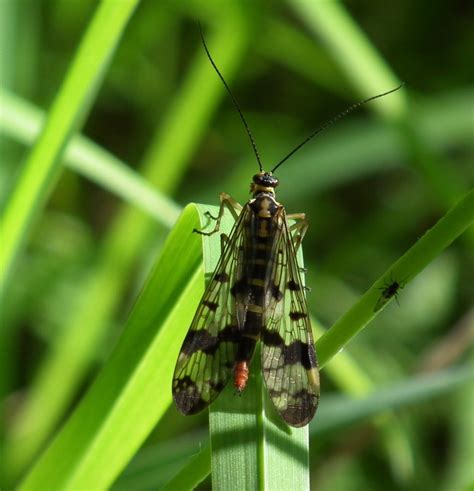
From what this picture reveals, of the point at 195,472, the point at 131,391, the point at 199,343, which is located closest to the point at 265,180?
the point at 199,343

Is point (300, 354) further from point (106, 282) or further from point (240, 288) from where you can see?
point (106, 282)

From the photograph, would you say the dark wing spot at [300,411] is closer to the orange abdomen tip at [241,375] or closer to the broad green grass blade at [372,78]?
the orange abdomen tip at [241,375]

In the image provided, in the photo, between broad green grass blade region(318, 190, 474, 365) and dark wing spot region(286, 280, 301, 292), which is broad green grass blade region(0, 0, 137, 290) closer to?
dark wing spot region(286, 280, 301, 292)

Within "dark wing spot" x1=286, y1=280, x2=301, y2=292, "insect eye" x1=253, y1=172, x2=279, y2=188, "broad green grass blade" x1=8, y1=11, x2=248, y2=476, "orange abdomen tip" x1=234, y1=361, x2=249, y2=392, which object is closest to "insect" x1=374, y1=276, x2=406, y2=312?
"orange abdomen tip" x1=234, y1=361, x2=249, y2=392

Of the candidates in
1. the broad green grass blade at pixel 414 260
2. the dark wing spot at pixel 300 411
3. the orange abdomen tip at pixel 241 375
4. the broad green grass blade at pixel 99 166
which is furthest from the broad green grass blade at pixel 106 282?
the broad green grass blade at pixel 414 260

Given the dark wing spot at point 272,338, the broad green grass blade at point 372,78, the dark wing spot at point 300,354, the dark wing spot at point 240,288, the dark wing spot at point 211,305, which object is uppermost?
the broad green grass blade at point 372,78

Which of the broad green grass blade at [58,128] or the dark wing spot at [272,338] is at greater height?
the broad green grass blade at [58,128]
